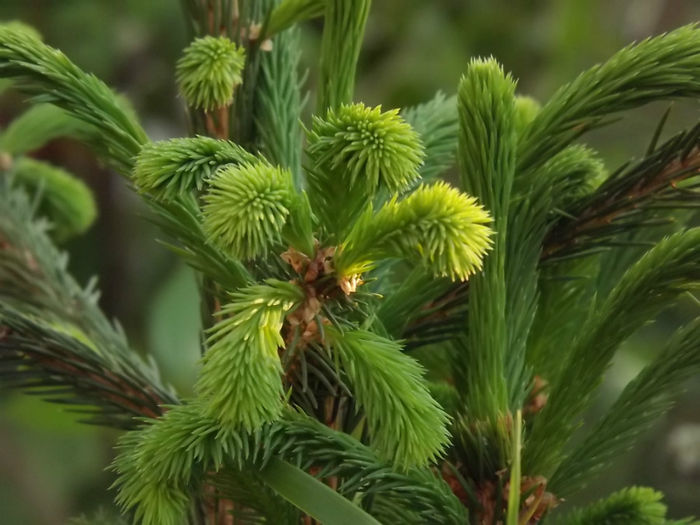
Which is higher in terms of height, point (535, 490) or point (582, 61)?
point (582, 61)

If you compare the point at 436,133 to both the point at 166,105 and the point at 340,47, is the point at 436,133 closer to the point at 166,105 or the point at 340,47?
the point at 340,47

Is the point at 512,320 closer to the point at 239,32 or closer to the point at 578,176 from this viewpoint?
the point at 578,176

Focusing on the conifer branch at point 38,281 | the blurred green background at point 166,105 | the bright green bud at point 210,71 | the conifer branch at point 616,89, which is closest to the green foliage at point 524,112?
the conifer branch at point 616,89

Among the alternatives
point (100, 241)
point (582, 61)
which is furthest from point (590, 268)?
point (100, 241)

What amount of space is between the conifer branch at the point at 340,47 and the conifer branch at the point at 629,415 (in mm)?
167

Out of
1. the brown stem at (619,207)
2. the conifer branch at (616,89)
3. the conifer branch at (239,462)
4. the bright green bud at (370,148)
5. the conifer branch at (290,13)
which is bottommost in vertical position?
the conifer branch at (239,462)

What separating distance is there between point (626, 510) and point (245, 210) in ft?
→ 0.71

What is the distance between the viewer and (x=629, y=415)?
0.36 metres

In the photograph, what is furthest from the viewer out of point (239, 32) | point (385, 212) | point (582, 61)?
point (582, 61)

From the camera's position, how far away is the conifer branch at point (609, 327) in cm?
32

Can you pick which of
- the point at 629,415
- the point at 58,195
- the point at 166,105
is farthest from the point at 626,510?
the point at 166,105

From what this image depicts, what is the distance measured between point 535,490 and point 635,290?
3.5 inches

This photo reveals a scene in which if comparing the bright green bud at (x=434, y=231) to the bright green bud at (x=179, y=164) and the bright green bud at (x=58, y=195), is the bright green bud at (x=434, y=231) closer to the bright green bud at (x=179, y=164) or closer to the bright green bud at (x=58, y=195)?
the bright green bud at (x=179, y=164)

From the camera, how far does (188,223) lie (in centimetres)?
34
